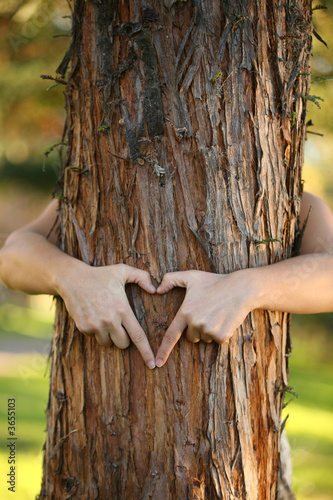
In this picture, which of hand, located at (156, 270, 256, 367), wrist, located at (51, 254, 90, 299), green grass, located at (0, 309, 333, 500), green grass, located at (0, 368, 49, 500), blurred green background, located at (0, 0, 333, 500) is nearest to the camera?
hand, located at (156, 270, 256, 367)

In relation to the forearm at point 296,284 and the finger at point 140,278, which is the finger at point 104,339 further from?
the forearm at point 296,284

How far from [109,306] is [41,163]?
13.2ft

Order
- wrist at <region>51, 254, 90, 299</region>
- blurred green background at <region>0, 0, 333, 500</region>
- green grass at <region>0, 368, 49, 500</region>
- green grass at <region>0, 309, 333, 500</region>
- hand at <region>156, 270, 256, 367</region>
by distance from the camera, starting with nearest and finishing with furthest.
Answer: hand at <region>156, 270, 256, 367</region> → wrist at <region>51, 254, 90, 299</region> → blurred green background at <region>0, 0, 333, 500</region> → green grass at <region>0, 368, 49, 500</region> → green grass at <region>0, 309, 333, 500</region>

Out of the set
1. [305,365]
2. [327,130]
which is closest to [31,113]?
[327,130]

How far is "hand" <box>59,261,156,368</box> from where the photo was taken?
139cm

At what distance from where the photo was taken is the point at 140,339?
1.38 m

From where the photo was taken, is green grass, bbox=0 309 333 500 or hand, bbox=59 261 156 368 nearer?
hand, bbox=59 261 156 368

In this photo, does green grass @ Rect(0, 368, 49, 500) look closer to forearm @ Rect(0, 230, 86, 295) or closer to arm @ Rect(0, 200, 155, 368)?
forearm @ Rect(0, 230, 86, 295)

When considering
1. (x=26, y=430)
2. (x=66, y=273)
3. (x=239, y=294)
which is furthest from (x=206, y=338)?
(x=26, y=430)

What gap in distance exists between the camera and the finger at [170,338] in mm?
1355

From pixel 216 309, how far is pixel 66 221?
620mm

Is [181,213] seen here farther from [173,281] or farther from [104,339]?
[104,339]

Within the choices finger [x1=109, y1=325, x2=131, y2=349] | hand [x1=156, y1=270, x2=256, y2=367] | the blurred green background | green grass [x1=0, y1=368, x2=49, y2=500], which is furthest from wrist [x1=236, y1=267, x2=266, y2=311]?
green grass [x1=0, y1=368, x2=49, y2=500]

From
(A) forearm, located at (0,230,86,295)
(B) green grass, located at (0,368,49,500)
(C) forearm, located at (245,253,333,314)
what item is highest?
(A) forearm, located at (0,230,86,295)
